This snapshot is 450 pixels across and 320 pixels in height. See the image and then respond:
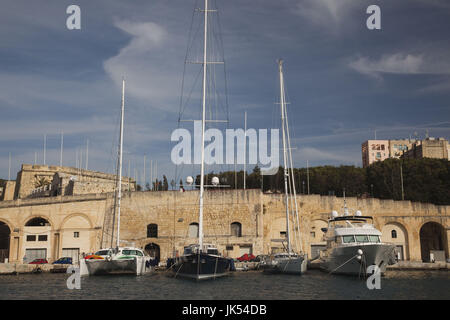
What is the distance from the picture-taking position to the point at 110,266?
103 ft


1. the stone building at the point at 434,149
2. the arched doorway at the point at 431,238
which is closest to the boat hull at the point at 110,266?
the arched doorway at the point at 431,238

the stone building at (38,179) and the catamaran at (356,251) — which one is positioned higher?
the stone building at (38,179)

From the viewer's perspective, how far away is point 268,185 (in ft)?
212

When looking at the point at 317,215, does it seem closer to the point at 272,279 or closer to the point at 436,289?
the point at 272,279

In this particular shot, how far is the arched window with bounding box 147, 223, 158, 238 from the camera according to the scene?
149ft

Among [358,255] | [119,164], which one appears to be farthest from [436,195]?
[119,164]

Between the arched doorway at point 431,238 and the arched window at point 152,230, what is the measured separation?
2954cm

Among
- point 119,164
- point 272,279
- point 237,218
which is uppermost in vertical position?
point 119,164

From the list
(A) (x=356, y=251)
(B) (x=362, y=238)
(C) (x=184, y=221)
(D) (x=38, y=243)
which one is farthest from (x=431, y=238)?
(D) (x=38, y=243)

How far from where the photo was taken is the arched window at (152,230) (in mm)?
45500

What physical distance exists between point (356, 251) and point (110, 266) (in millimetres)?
17195

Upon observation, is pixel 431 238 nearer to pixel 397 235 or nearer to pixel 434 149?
pixel 397 235

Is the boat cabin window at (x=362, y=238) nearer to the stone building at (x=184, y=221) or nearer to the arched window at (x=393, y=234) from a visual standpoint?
the stone building at (x=184, y=221)

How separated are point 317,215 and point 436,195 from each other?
19857mm
